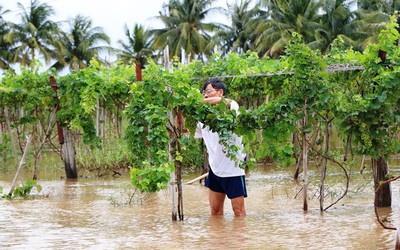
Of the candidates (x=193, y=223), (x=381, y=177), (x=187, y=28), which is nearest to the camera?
A: (x=193, y=223)

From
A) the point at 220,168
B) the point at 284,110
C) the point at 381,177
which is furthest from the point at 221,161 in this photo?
the point at 381,177

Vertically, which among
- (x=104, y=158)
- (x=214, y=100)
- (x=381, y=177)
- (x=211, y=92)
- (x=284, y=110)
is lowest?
(x=381, y=177)

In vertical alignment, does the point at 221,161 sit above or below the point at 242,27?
below

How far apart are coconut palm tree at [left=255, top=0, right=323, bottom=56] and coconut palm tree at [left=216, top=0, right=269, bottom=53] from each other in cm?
398

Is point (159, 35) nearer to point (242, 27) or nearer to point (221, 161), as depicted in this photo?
point (242, 27)

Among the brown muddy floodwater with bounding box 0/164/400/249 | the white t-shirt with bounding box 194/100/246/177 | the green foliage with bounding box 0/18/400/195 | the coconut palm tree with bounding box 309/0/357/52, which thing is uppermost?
the coconut palm tree with bounding box 309/0/357/52

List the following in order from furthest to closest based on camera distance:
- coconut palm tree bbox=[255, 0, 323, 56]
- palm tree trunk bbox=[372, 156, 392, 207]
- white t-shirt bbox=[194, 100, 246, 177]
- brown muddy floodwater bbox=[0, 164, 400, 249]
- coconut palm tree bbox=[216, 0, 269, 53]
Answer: coconut palm tree bbox=[216, 0, 269, 53] → coconut palm tree bbox=[255, 0, 323, 56] → palm tree trunk bbox=[372, 156, 392, 207] → white t-shirt bbox=[194, 100, 246, 177] → brown muddy floodwater bbox=[0, 164, 400, 249]

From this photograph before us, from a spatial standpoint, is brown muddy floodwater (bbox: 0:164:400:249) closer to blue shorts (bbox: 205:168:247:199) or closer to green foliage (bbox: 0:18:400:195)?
blue shorts (bbox: 205:168:247:199)

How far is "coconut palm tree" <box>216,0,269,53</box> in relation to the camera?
4744 centimetres

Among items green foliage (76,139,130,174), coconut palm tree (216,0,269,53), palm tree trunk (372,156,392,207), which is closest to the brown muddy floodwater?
palm tree trunk (372,156,392,207)

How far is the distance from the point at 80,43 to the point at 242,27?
1195 cm

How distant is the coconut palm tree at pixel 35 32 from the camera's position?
5012cm

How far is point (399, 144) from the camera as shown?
335 inches

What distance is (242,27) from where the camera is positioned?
49.3 meters
